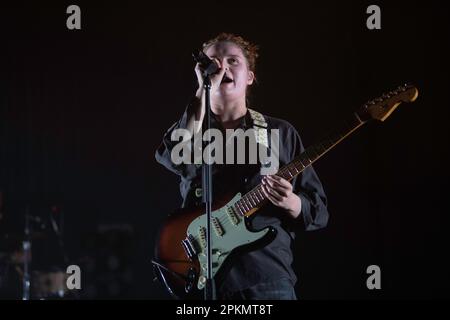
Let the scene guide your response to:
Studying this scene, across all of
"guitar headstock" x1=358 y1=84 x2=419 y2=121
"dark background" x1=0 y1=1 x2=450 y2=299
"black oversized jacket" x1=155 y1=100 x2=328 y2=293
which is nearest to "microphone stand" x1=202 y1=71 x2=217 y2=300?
"black oversized jacket" x1=155 y1=100 x2=328 y2=293

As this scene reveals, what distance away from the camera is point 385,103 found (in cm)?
227

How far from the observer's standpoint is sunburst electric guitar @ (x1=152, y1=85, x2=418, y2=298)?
221 cm

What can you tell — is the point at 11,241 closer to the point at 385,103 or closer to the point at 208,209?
the point at 208,209

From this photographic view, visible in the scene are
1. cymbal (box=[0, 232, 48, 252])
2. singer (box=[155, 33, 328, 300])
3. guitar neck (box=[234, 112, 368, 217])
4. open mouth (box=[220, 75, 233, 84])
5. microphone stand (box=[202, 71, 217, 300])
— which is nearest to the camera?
microphone stand (box=[202, 71, 217, 300])

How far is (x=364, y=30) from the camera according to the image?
9.77 ft

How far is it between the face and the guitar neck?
0.45 metres

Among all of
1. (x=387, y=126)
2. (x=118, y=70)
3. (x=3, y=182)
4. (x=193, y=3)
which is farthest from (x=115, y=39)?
(x=387, y=126)

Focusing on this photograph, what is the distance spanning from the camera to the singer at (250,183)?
211cm

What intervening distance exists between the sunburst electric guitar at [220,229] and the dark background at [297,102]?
71 centimetres

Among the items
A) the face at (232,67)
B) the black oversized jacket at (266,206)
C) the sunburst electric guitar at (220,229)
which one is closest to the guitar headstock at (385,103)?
the sunburst electric guitar at (220,229)

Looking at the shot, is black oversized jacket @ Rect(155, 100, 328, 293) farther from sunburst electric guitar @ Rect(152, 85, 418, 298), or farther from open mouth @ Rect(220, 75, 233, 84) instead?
open mouth @ Rect(220, 75, 233, 84)

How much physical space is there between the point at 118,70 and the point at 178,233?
1391 millimetres

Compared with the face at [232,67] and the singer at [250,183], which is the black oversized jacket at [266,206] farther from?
the face at [232,67]

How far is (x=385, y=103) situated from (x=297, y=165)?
17.7 inches
